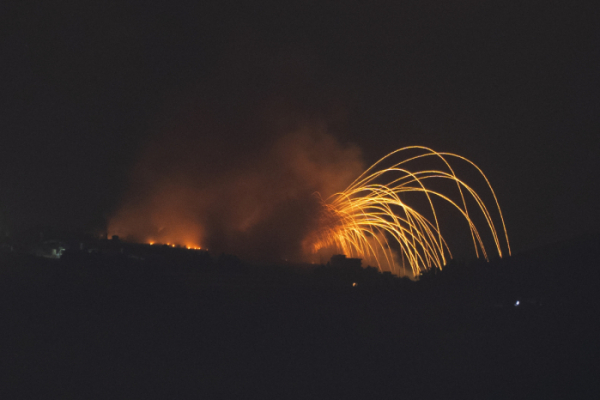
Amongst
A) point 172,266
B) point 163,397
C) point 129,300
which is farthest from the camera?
point 172,266

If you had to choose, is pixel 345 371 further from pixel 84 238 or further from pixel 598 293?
pixel 84 238

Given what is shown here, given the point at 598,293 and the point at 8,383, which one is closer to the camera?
the point at 8,383

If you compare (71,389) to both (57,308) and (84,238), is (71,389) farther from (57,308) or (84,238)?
(84,238)

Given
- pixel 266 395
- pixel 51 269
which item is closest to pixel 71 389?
pixel 266 395

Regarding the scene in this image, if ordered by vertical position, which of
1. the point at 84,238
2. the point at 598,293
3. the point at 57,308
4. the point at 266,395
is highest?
the point at 84,238

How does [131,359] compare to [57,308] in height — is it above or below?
below

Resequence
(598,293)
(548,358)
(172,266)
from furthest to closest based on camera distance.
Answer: (172,266), (598,293), (548,358)
